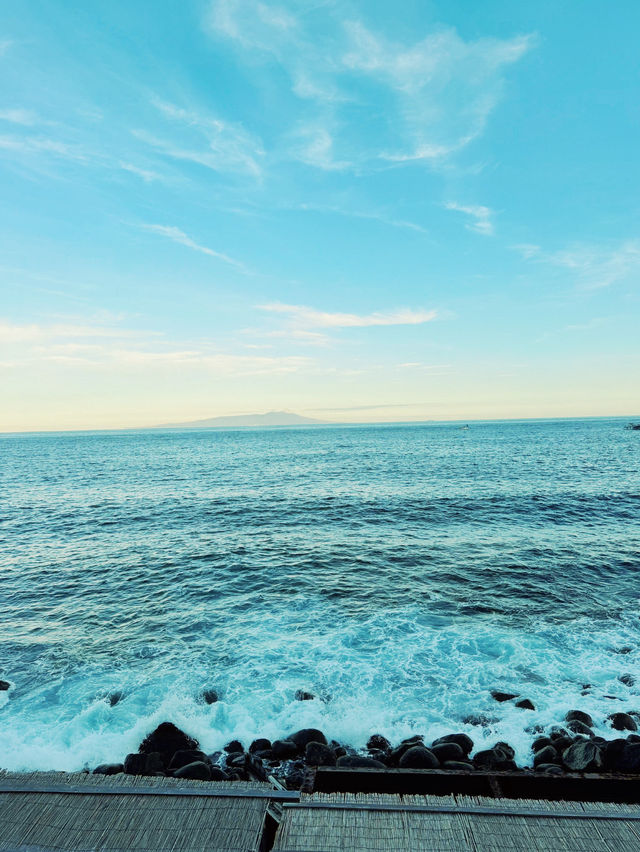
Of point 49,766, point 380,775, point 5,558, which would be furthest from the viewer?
point 5,558

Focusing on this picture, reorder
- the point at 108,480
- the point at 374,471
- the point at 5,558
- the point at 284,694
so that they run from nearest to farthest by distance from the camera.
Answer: the point at 284,694
the point at 5,558
the point at 108,480
the point at 374,471

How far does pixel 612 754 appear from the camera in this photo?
1256 cm

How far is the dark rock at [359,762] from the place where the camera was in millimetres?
12484

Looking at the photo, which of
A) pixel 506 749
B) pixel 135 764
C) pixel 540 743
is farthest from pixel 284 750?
pixel 540 743

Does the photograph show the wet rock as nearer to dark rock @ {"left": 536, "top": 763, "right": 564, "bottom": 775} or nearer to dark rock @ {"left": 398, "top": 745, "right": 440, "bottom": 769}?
dark rock @ {"left": 536, "top": 763, "right": 564, "bottom": 775}

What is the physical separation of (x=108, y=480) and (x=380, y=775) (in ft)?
224

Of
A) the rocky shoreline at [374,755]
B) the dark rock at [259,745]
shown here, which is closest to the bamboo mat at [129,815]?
the rocky shoreline at [374,755]

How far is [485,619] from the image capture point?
71.8ft

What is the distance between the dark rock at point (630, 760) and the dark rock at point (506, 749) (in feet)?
9.04

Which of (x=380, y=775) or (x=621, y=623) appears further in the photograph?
(x=621, y=623)

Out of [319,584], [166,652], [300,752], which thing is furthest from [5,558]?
[300,752]

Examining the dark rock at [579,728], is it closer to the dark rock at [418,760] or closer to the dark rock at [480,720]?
the dark rock at [480,720]

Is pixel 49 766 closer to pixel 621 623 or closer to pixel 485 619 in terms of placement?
pixel 485 619

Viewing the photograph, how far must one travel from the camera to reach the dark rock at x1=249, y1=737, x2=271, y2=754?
45.3ft
